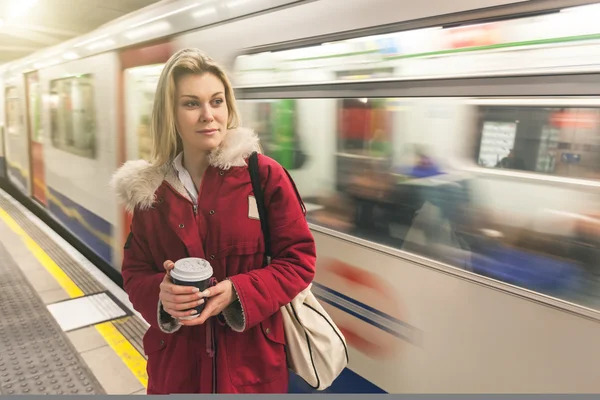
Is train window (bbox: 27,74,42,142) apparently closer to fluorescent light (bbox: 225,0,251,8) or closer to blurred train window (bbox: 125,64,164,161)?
blurred train window (bbox: 125,64,164,161)

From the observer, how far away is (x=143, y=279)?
142 cm

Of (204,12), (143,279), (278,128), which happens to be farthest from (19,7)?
(143,279)

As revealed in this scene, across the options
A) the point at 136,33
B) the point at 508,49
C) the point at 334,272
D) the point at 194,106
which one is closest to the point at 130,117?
the point at 136,33

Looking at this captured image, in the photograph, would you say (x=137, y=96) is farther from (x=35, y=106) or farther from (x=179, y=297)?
(x=35, y=106)

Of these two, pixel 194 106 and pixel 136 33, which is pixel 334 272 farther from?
pixel 136 33

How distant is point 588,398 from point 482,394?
436 mm

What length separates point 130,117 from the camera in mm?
4059

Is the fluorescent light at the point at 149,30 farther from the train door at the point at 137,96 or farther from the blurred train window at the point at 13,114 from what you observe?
the blurred train window at the point at 13,114

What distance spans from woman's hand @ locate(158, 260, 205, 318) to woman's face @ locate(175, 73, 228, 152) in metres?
0.38

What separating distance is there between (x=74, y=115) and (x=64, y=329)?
2683 millimetres

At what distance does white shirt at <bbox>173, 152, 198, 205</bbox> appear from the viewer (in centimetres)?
145

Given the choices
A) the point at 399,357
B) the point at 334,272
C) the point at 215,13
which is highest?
the point at 215,13

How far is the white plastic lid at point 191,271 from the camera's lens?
3.96 feet

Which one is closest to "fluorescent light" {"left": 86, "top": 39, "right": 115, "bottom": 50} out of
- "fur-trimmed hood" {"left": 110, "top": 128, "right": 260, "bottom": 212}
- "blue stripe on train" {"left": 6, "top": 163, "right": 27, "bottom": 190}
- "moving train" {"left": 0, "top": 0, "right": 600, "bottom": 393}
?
"moving train" {"left": 0, "top": 0, "right": 600, "bottom": 393}
